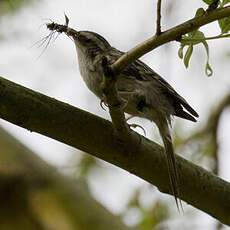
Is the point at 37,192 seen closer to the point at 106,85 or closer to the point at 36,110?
the point at 36,110

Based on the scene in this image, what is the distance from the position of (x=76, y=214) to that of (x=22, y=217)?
0.27 metres

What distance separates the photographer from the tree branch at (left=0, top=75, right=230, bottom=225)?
241 cm

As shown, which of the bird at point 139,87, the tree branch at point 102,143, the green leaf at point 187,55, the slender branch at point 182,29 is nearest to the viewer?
the slender branch at point 182,29

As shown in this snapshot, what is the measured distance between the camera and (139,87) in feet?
11.8

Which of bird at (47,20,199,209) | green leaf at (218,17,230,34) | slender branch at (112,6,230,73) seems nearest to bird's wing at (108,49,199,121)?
bird at (47,20,199,209)

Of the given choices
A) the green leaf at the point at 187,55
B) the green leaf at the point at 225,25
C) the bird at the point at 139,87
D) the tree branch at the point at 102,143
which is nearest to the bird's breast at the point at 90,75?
the bird at the point at 139,87

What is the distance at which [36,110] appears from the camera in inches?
95.5

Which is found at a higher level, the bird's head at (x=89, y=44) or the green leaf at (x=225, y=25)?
the bird's head at (x=89, y=44)

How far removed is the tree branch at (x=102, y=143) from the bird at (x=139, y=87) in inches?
17.2

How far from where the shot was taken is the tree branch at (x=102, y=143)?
2406 mm

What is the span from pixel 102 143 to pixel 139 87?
104 cm

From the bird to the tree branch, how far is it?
0.44 meters

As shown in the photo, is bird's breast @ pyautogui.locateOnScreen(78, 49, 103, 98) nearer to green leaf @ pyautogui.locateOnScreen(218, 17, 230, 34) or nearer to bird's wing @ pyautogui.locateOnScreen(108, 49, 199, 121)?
bird's wing @ pyautogui.locateOnScreen(108, 49, 199, 121)

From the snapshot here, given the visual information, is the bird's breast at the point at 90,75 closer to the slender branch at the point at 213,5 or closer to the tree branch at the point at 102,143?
the tree branch at the point at 102,143
